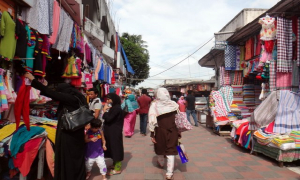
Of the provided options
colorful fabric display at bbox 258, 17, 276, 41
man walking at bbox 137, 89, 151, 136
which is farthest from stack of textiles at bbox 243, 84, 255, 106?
man walking at bbox 137, 89, 151, 136

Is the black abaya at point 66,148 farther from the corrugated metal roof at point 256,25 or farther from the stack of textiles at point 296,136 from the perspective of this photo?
the corrugated metal roof at point 256,25

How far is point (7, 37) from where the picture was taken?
334cm

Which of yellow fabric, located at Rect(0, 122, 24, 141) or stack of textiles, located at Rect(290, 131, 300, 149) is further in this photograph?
stack of textiles, located at Rect(290, 131, 300, 149)

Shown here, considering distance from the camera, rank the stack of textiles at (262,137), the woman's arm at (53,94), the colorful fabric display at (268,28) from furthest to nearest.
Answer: the colorful fabric display at (268,28) → the stack of textiles at (262,137) → the woman's arm at (53,94)

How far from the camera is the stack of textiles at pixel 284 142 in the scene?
174 inches

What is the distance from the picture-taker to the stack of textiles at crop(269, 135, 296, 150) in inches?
174

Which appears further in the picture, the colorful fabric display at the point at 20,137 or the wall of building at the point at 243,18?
the wall of building at the point at 243,18

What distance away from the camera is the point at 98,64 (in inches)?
337

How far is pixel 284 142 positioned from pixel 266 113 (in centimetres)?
108

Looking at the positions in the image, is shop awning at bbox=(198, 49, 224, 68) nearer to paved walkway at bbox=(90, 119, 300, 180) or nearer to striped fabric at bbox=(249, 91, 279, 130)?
striped fabric at bbox=(249, 91, 279, 130)

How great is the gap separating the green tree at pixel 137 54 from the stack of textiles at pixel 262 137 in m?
23.8

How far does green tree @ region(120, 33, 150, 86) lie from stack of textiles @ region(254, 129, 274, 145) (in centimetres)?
2376

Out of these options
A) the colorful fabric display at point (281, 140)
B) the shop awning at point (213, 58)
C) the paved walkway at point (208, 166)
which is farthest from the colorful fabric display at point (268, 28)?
the shop awning at point (213, 58)

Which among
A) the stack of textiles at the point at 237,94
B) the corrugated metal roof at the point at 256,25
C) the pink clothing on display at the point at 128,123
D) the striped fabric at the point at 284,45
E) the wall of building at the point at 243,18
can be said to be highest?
the wall of building at the point at 243,18
